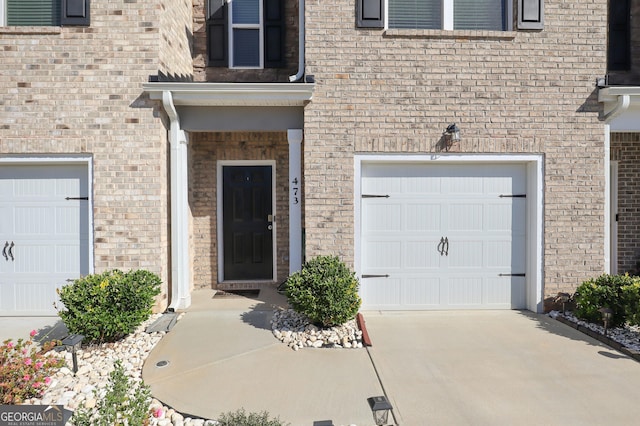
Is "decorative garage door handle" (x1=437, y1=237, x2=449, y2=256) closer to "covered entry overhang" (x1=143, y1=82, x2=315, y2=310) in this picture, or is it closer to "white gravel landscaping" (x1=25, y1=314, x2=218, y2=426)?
"covered entry overhang" (x1=143, y1=82, x2=315, y2=310)

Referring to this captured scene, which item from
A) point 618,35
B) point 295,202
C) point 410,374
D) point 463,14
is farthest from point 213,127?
point 618,35

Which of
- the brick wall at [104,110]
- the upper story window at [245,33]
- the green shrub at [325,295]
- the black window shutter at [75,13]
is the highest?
the upper story window at [245,33]

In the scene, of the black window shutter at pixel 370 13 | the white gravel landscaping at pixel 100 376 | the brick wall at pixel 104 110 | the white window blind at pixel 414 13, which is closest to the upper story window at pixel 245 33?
the brick wall at pixel 104 110

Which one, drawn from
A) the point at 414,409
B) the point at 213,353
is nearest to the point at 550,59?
the point at 414,409

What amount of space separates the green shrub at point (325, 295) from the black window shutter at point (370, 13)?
336cm

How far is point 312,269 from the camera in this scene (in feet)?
15.7

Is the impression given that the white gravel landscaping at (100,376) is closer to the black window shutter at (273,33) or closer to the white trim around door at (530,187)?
the white trim around door at (530,187)

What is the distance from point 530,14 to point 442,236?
332 cm

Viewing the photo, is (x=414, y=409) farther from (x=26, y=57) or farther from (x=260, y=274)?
(x=26, y=57)

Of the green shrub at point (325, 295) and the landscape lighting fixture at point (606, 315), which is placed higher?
the green shrub at point (325, 295)

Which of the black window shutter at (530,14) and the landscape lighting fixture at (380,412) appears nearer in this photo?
the landscape lighting fixture at (380,412)

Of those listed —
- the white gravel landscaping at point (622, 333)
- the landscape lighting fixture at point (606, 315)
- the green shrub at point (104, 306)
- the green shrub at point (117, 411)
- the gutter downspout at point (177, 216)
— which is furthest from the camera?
the gutter downspout at point (177, 216)

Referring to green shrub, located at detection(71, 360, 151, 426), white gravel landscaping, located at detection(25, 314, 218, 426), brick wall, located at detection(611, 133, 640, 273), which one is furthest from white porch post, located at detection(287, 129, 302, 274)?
brick wall, located at detection(611, 133, 640, 273)

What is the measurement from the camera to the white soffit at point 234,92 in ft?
17.4
